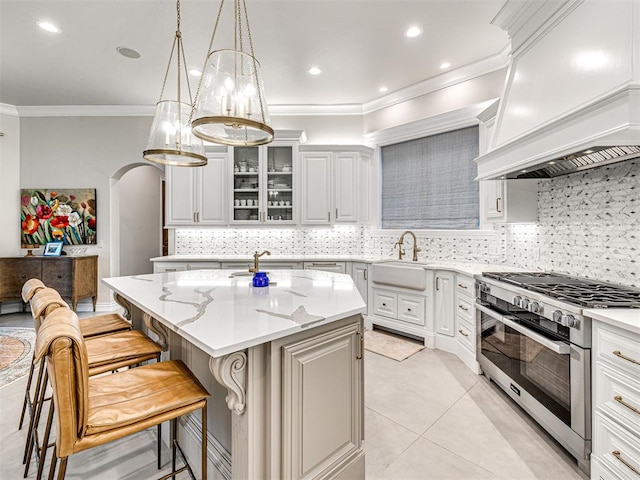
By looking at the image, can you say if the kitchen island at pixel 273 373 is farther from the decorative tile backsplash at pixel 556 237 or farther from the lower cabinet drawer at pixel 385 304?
the lower cabinet drawer at pixel 385 304

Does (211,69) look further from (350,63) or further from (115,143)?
(115,143)

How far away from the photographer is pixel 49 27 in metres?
3.06

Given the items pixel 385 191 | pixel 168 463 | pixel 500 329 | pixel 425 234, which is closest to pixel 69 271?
Result: pixel 168 463

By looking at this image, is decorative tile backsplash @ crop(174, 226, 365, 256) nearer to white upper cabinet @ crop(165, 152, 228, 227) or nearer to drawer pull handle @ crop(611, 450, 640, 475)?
white upper cabinet @ crop(165, 152, 228, 227)

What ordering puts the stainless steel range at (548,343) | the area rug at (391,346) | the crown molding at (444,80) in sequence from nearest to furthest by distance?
→ the stainless steel range at (548,343), the area rug at (391,346), the crown molding at (444,80)

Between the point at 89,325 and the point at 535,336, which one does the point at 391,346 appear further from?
the point at 89,325

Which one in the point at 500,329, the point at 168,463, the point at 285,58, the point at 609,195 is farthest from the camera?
the point at 285,58

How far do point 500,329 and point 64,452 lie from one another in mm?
2643

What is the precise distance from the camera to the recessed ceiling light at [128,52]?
3428 millimetres

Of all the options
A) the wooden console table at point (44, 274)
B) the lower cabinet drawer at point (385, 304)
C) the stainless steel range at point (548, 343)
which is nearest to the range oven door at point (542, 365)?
the stainless steel range at point (548, 343)

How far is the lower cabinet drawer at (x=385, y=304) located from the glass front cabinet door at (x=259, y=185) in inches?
67.0

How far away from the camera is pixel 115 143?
4.98m

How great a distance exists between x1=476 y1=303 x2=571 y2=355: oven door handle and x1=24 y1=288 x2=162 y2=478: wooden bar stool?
7.46ft

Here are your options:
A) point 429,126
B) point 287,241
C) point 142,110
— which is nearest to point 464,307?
point 429,126
